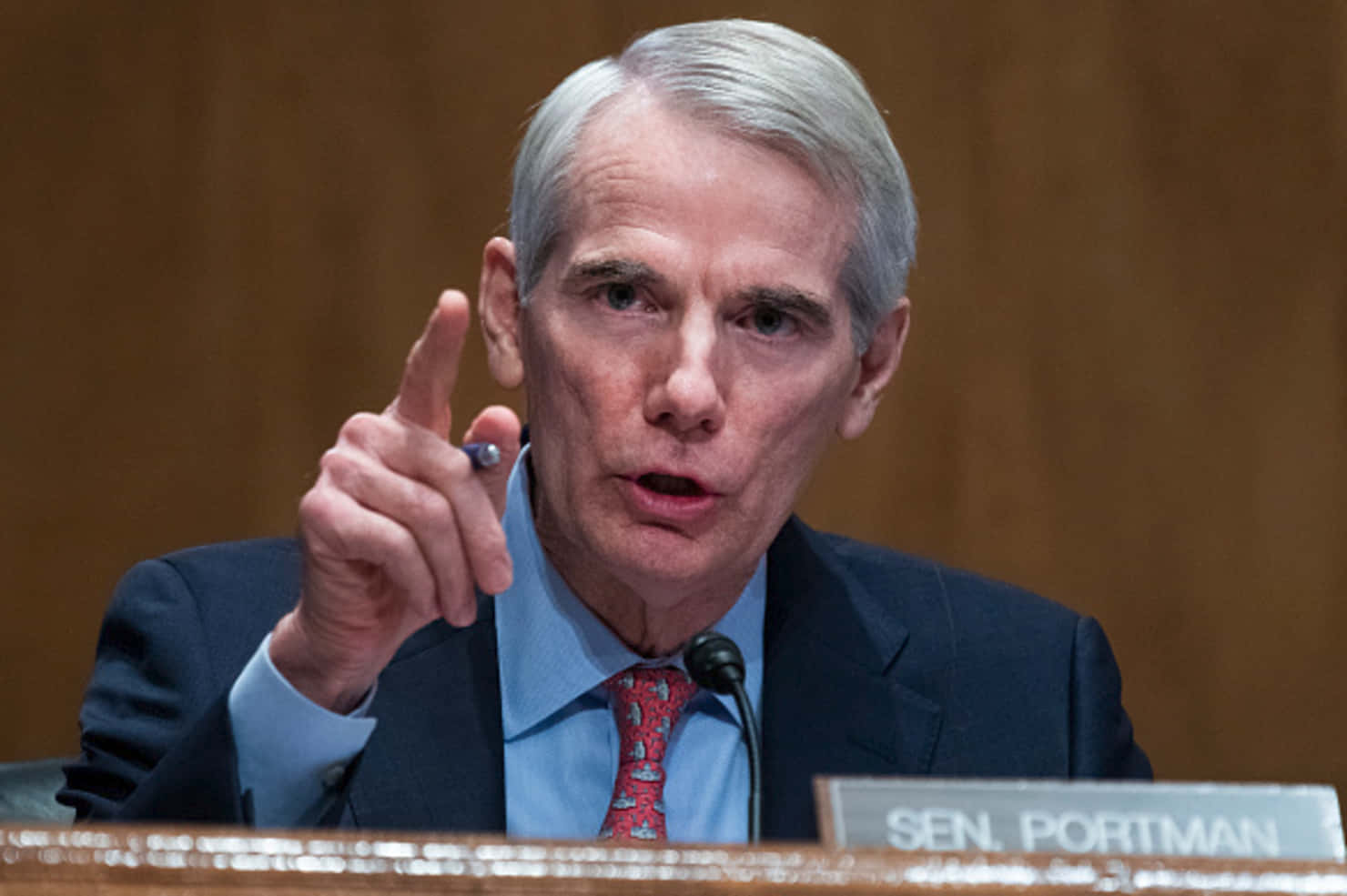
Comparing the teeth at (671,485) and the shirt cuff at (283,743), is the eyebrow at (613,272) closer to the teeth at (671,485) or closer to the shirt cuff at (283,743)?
the teeth at (671,485)

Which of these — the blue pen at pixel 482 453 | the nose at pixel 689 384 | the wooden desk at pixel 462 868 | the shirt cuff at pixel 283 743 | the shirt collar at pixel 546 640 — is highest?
the nose at pixel 689 384

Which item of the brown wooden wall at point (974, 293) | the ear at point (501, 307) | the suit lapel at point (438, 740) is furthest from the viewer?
the brown wooden wall at point (974, 293)

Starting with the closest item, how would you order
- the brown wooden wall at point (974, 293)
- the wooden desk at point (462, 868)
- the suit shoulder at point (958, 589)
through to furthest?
the wooden desk at point (462, 868) < the suit shoulder at point (958, 589) < the brown wooden wall at point (974, 293)

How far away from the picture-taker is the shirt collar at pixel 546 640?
5.05ft

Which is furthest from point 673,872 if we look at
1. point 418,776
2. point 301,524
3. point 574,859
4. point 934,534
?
point 934,534

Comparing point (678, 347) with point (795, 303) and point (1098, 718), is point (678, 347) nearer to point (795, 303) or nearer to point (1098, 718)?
→ point (795, 303)

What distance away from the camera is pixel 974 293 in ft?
8.55

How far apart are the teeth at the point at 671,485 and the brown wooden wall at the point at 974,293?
1179 mm

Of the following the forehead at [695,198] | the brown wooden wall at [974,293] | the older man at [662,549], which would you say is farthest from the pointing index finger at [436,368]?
the brown wooden wall at [974,293]

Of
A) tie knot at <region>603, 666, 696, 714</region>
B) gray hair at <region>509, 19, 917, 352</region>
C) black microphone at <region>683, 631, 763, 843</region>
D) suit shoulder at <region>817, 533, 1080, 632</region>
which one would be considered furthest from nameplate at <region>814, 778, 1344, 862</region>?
suit shoulder at <region>817, 533, 1080, 632</region>

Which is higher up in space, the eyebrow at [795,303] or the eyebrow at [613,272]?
the eyebrow at [613,272]

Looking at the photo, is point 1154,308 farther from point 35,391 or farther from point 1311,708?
point 35,391

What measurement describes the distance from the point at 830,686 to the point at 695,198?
19.9 inches

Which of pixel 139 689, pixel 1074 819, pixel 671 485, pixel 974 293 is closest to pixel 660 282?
pixel 671 485
